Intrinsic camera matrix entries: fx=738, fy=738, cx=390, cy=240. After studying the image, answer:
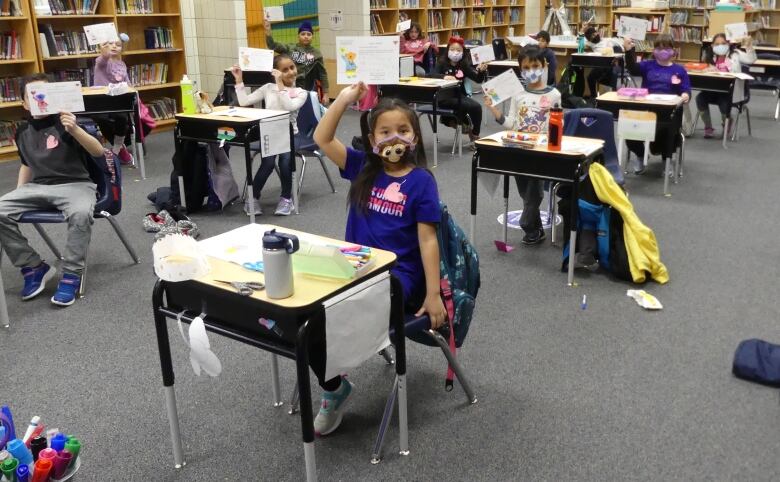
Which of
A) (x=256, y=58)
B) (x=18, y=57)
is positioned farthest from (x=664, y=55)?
(x=18, y=57)

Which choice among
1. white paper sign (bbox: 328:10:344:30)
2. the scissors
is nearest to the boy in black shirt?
the scissors

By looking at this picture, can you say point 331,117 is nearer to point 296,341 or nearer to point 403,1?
point 296,341

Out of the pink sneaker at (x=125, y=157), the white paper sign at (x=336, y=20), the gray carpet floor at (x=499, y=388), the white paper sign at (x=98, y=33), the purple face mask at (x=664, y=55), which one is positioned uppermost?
the white paper sign at (x=336, y=20)

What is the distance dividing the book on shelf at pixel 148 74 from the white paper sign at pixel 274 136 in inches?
159

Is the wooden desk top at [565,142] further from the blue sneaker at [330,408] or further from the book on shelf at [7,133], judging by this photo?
the book on shelf at [7,133]

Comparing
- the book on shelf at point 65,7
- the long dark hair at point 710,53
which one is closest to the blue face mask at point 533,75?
the long dark hair at point 710,53

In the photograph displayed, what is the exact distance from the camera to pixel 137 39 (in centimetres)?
865

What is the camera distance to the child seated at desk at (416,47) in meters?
9.74

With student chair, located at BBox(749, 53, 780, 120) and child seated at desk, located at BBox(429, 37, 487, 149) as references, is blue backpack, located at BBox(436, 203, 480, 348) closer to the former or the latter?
A: child seated at desk, located at BBox(429, 37, 487, 149)

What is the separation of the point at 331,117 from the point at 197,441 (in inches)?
48.7

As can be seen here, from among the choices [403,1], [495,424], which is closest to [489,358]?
[495,424]

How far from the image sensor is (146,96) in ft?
29.4

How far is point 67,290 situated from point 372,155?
215 cm

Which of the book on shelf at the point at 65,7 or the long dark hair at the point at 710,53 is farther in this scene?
the long dark hair at the point at 710,53
